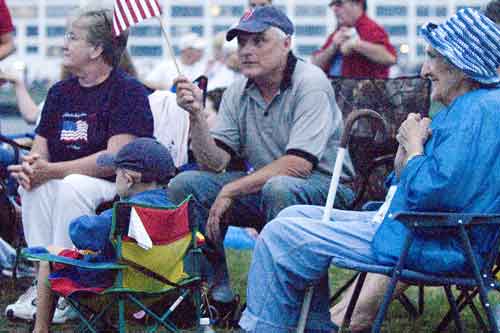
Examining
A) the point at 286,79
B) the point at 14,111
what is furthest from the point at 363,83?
the point at 14,111

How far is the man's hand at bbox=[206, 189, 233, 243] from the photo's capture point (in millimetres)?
5371

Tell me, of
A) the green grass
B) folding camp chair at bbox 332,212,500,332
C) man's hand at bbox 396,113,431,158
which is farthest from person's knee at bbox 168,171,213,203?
man's hand at bbox 396,113,431,158

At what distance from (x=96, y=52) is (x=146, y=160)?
1209 mm

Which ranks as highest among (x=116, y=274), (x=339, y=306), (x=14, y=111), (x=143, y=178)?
(x=143, y=178)

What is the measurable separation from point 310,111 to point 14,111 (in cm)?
2462

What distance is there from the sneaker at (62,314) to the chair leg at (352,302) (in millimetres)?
1330

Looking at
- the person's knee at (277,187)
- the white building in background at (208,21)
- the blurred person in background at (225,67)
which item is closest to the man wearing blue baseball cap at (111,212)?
the person's knee at (277,187)

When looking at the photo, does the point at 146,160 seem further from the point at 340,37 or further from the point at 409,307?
the point at 340,37

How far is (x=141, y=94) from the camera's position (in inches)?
225

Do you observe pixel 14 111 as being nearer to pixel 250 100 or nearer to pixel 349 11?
pixel 349 11

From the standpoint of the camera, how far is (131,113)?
561 centimetres

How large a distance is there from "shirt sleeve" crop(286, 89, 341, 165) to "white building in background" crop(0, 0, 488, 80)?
91186 mm

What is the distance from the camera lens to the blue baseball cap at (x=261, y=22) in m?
5.49

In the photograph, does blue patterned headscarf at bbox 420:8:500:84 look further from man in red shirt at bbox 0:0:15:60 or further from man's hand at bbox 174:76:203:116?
man in red shirt at bbox 0:0:15:60
